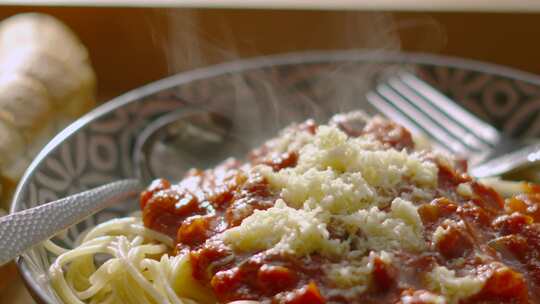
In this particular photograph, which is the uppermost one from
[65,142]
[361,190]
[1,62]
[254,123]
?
[1,62]

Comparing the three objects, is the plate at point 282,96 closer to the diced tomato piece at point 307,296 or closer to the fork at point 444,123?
the fork at point 444,123

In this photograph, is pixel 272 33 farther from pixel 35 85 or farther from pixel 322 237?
pixel 322 237

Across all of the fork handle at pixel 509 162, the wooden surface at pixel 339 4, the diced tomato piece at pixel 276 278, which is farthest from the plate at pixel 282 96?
the diced tomato piece at pixel 276 278

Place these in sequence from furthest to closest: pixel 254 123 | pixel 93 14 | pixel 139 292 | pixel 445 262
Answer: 1. pixel 93 14
2. pixel 254 123
3. pixel 139 292
4. pixel 445 262

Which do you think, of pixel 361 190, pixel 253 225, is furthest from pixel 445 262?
pixel 253 225

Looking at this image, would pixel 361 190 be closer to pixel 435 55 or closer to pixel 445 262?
pixel 445 262

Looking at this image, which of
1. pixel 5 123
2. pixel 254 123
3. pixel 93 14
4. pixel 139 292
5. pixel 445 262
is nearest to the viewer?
pixel 445 262
